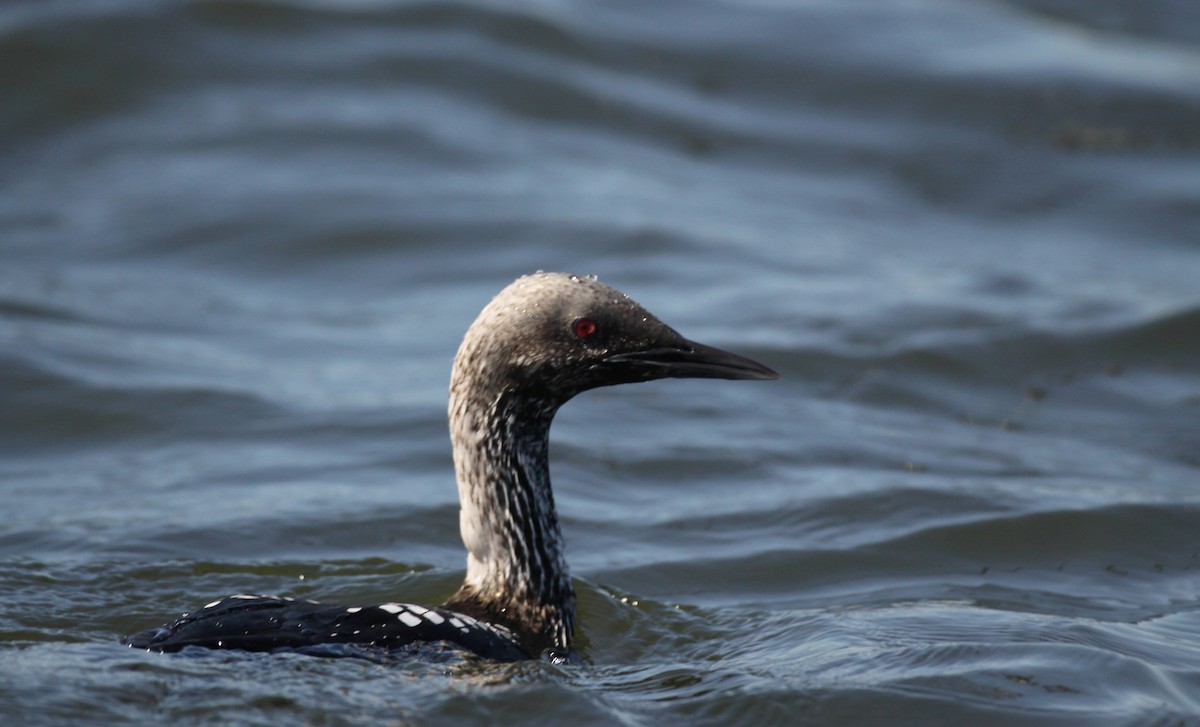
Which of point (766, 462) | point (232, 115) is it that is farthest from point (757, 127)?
point (766, 462)

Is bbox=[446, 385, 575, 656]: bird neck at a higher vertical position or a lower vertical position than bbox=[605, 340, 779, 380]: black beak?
lower

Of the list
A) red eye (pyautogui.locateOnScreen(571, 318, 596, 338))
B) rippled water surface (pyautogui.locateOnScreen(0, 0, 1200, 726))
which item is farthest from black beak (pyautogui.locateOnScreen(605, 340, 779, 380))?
rippled water surface (pyautogui.locateOnScreen(0, 0, 1200, 726))

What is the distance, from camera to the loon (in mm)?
5148

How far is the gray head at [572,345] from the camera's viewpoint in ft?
17.3

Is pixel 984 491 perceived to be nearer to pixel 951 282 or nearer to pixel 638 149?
pixel 951 282

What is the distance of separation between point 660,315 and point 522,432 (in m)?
4.39

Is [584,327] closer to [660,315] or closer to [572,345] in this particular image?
[572,345]

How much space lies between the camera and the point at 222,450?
8.05m

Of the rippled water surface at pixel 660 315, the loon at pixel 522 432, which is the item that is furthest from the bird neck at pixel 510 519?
the rippled water surface at pixel 660 315

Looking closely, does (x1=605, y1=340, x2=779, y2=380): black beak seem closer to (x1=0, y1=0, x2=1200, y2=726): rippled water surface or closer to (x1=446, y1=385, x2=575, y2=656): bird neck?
(x1=446, y1=385, x2=575, y2=656): bird neck

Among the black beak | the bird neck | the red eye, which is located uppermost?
the red eye

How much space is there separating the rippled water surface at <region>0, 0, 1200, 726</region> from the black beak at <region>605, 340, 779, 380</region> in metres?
0.97

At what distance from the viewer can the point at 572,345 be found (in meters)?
5.27

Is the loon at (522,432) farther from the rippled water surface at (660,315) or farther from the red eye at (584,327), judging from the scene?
the rippled water surface at (660,315)
